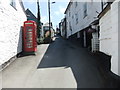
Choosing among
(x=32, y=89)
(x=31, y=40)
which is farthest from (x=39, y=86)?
(x=31, y=40)

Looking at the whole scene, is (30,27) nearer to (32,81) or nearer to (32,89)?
(32,81)

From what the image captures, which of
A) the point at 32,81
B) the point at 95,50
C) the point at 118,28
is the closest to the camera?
the point at 118,28

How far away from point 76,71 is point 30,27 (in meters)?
6.87

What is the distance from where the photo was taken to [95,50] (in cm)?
1377

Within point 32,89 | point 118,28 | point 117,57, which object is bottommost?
point 32,89

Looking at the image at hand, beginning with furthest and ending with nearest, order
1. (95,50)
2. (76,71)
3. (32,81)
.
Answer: (95,50) < (76,71) < (32,81)

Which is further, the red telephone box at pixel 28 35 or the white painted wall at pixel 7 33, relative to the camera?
the red telephone box at pixel 28 35

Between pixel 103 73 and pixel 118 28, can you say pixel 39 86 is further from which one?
pixel 118 28

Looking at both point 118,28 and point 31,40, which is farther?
point 31,40

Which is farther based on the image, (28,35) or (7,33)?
(28,35)

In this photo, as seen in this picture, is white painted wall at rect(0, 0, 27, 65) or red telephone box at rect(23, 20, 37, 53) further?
red telephone box at rect(23, 20, 37, 53)

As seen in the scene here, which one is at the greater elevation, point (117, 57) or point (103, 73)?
point (117, 57)

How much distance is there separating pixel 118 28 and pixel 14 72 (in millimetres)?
5136

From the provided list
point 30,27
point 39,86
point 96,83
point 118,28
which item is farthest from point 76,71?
point 30,27
